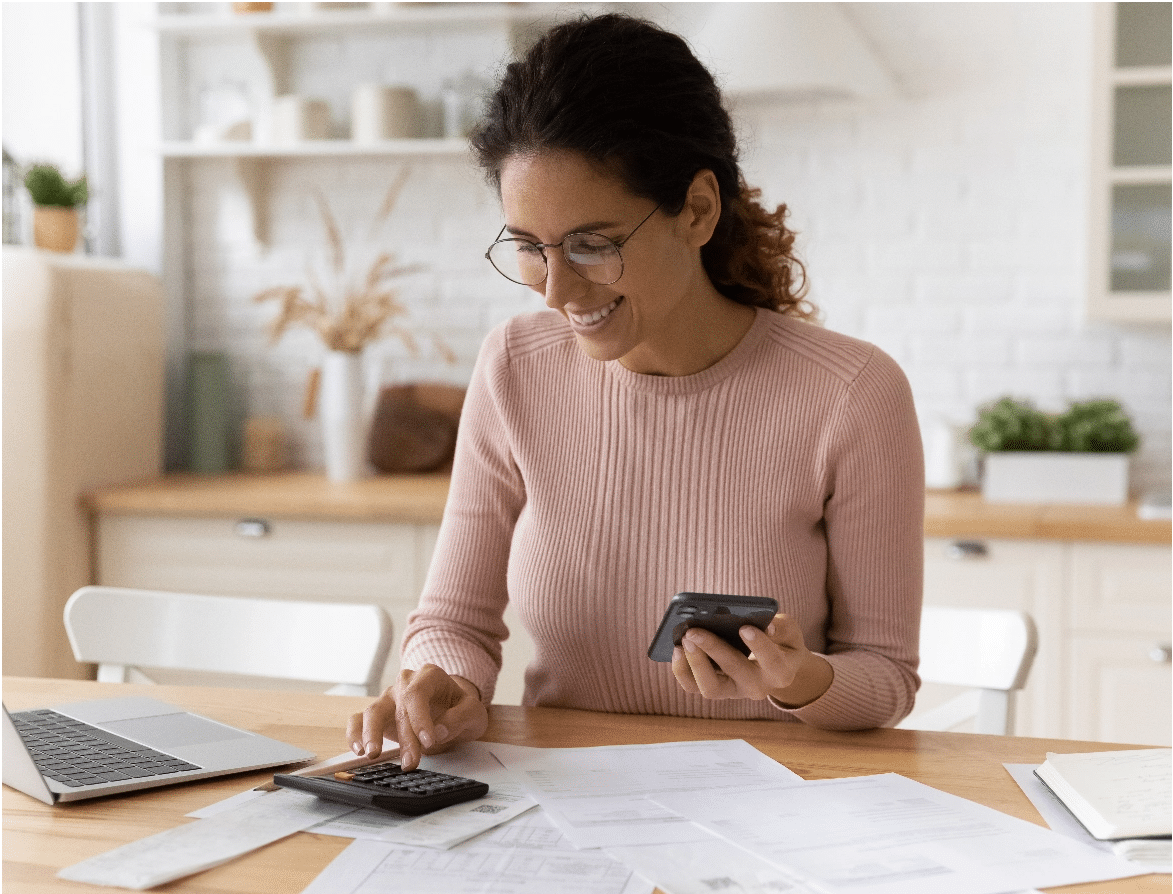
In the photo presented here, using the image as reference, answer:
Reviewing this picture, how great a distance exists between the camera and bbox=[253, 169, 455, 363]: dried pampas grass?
10.5ft

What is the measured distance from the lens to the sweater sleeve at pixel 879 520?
1.36 m

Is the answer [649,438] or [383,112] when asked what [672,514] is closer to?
[649,438]

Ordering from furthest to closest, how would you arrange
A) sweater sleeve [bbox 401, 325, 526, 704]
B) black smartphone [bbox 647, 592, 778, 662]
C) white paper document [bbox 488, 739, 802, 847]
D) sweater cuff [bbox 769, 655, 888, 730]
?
1. sweater sleeve [bbox 401, 325, 526, 704]
2. sweater cuff [bbox 769, 655, 888, 730]
3. black smartphone [bbox 647, 592, 778, 662]
4. white paper document [bbox 488, 739, 802, 847]

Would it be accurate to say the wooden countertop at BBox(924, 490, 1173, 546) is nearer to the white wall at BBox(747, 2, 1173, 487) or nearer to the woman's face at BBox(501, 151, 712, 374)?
the white wall at BBox(747, 2, 1173, 487)

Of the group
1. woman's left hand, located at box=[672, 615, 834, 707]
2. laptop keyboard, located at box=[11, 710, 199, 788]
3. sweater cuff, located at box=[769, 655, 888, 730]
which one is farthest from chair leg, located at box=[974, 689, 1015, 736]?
laptop keyboard, located at box=[11, 710, 199, 788]

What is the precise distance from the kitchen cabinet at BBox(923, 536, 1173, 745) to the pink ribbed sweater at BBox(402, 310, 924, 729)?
46.6 inches

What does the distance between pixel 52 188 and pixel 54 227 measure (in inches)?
3.8

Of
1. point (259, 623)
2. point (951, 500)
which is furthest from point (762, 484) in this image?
point (951, 500)

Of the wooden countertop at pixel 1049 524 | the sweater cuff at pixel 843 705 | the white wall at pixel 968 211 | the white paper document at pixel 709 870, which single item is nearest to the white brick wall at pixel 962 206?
the white wall at pixel 968 211

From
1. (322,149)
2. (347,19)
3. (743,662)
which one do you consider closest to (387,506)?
(322,149)

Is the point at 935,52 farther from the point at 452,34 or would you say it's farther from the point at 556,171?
the point at 556,171

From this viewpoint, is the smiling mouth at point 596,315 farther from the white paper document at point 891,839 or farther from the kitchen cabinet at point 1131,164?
the kitchen cabinet at point 1131,164

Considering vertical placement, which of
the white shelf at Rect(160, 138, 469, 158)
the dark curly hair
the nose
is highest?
the white shelf at Rect(160, 138, 469, 158)

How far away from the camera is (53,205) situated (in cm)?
302
